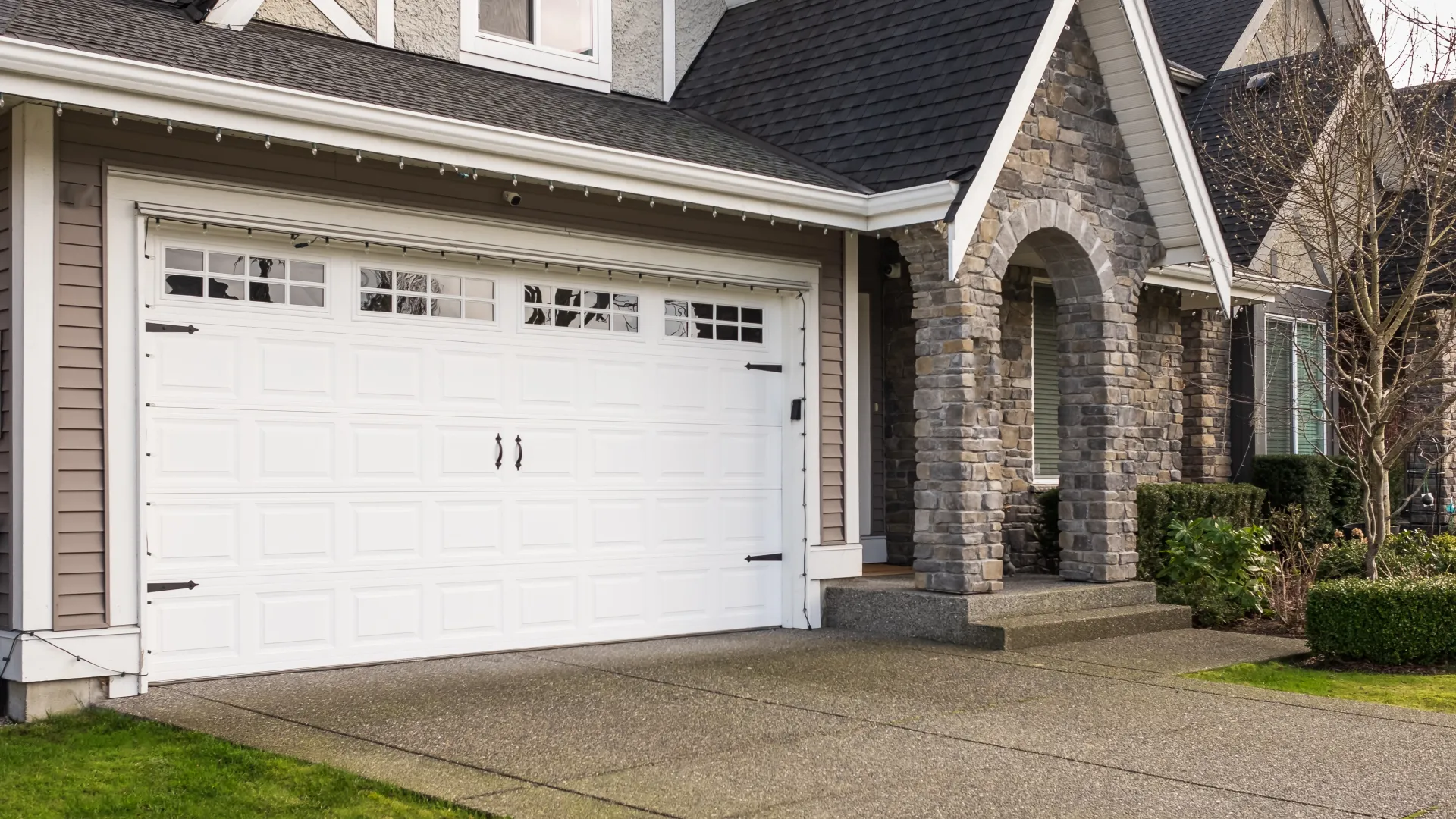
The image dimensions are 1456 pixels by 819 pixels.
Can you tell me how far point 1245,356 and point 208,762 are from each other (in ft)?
40.4

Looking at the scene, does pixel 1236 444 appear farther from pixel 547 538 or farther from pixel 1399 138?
pixel 547 538

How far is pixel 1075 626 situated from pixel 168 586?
5.90 meters

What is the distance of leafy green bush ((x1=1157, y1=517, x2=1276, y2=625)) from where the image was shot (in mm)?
11227

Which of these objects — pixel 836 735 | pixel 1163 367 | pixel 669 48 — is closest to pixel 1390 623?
pixel 836 735

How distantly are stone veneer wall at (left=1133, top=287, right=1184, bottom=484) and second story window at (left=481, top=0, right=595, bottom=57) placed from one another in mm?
6129

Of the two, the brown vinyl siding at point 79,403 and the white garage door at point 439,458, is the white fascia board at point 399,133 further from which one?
the white garage door at point 439,458

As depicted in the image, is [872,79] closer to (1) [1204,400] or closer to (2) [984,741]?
(2) [984,741]

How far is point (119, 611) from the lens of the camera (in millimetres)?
7270

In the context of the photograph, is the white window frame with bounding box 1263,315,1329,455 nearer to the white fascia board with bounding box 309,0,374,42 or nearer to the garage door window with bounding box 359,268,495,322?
the garage door window with bounding box 359,268,495,322

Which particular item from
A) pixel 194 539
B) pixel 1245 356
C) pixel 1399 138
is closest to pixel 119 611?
pixel 194 539

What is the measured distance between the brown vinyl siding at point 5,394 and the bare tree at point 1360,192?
8656mm

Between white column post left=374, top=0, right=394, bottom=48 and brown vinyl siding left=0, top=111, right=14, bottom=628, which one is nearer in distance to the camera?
brown vinyl siding left=0, top=111, right=14, bottom=628

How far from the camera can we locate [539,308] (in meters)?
9.32

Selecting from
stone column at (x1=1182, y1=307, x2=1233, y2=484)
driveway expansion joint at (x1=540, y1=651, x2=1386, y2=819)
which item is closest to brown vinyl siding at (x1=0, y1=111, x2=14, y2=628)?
driveway expansion joint at (x1=540, y1=651, x2=1386, y2=819)
